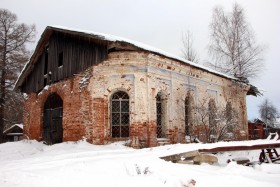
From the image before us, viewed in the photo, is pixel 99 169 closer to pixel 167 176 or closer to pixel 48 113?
pixel 167 176

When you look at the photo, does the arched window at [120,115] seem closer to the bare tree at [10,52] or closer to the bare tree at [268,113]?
the bare tree at [10,52]

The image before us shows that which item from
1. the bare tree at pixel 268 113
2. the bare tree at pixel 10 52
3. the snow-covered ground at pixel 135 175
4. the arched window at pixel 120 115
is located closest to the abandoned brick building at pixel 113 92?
the arched window at pixel 120 115

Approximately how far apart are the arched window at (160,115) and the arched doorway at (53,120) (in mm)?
4800

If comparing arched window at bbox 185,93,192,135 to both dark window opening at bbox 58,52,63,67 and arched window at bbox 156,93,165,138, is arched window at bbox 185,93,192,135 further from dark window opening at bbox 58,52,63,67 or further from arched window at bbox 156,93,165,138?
dark window opening at bbox 58,52,63,67

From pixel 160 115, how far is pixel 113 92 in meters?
2.48

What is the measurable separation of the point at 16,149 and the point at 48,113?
2430 millimetres

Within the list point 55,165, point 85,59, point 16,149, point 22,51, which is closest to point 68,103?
point 85,59

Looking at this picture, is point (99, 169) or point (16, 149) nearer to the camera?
point (99, 169)

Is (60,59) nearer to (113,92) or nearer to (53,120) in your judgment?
(53,120)

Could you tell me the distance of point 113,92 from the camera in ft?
38.4

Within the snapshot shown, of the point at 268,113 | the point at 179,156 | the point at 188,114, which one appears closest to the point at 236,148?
the point at 179,156

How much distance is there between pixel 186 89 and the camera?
44.9 ft

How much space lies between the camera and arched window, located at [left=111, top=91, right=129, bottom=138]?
38.1ft

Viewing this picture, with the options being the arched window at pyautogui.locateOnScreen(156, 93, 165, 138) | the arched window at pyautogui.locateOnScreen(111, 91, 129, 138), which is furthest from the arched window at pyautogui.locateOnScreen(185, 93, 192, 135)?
the arched window at pyautogui.locateOnScreen(111, 91, 129, 138)
